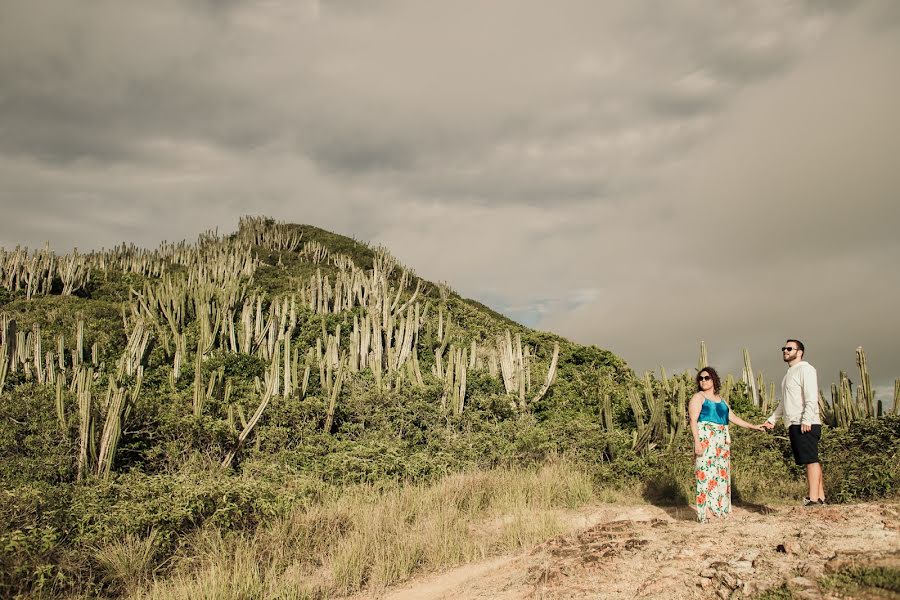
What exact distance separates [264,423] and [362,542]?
531cm

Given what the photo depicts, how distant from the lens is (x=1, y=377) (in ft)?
36.9

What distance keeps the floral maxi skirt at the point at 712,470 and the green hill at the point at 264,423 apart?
2071 mm

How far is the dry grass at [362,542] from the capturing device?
4836mm

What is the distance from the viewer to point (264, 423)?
33.3 ft

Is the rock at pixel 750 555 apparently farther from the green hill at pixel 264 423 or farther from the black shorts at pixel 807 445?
the green hill at pixel 264 423


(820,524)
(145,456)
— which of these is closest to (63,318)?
(145,456)

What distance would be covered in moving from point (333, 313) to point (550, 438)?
928cm

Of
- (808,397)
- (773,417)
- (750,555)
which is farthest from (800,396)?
(750,555)

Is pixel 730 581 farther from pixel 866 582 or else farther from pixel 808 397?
pixel 808 397

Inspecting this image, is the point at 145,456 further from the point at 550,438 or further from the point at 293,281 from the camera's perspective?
the point at 293,281

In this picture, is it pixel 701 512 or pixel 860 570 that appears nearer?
pixel 860 570

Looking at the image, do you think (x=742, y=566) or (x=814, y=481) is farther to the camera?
(x=814, y=481)

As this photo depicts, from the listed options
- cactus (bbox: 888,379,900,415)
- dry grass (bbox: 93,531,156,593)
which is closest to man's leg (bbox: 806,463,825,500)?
cactus (bbox: 888,379,900,415)

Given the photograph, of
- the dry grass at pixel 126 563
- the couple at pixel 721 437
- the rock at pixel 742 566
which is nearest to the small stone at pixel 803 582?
the rock at pixel 742 566
